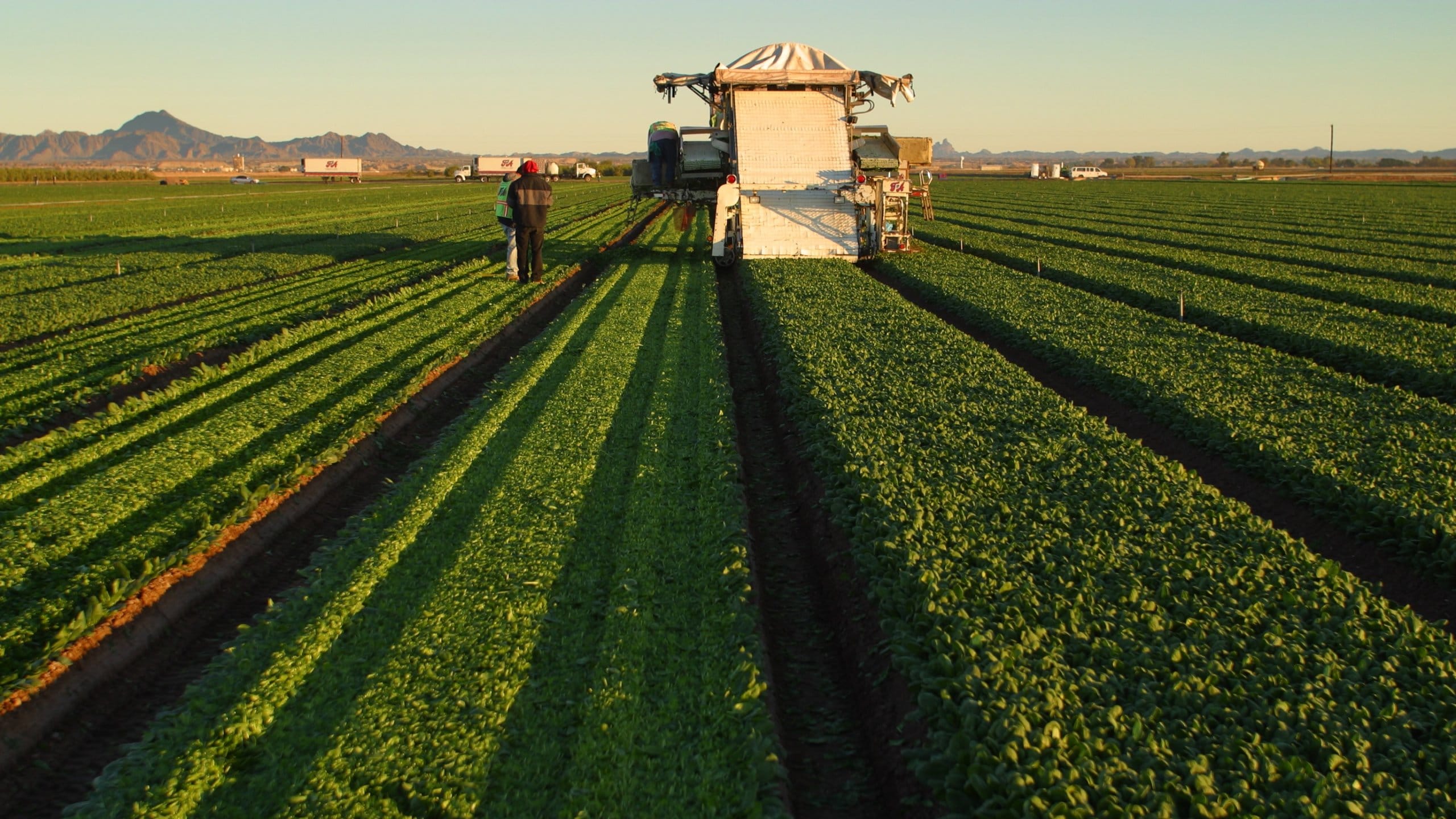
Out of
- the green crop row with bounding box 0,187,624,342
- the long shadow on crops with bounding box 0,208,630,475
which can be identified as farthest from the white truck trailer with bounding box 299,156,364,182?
the long shadow on crops with bounding box 0,208,630,475

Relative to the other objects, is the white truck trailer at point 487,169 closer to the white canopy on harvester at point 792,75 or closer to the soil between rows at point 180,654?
the white canopy on harvester at point 792,75

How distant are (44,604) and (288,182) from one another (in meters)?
121

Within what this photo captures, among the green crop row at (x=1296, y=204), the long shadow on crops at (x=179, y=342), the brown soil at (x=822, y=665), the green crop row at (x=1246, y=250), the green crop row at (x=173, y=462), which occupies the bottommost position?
the brown soil at (x=822, y=665)

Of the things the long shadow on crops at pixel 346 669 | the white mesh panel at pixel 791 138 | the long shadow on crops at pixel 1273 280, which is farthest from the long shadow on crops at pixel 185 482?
the long shadow on crops at pixel 1273 280

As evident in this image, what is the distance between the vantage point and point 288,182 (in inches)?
4498

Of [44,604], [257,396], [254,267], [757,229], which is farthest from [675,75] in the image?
[44,604]

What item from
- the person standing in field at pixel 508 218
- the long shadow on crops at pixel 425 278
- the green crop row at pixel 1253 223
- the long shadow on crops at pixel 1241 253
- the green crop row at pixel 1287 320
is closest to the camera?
the long shadow on crops at pixel 425 278

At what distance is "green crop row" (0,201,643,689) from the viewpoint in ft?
19.5

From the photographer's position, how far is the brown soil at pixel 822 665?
4531 mm

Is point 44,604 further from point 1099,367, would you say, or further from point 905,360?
point 1099,367

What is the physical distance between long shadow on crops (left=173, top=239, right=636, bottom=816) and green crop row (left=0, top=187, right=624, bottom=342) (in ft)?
36.3

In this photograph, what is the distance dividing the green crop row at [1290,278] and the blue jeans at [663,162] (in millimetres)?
11548

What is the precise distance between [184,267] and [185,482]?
702 inches

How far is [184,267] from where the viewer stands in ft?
75.9
